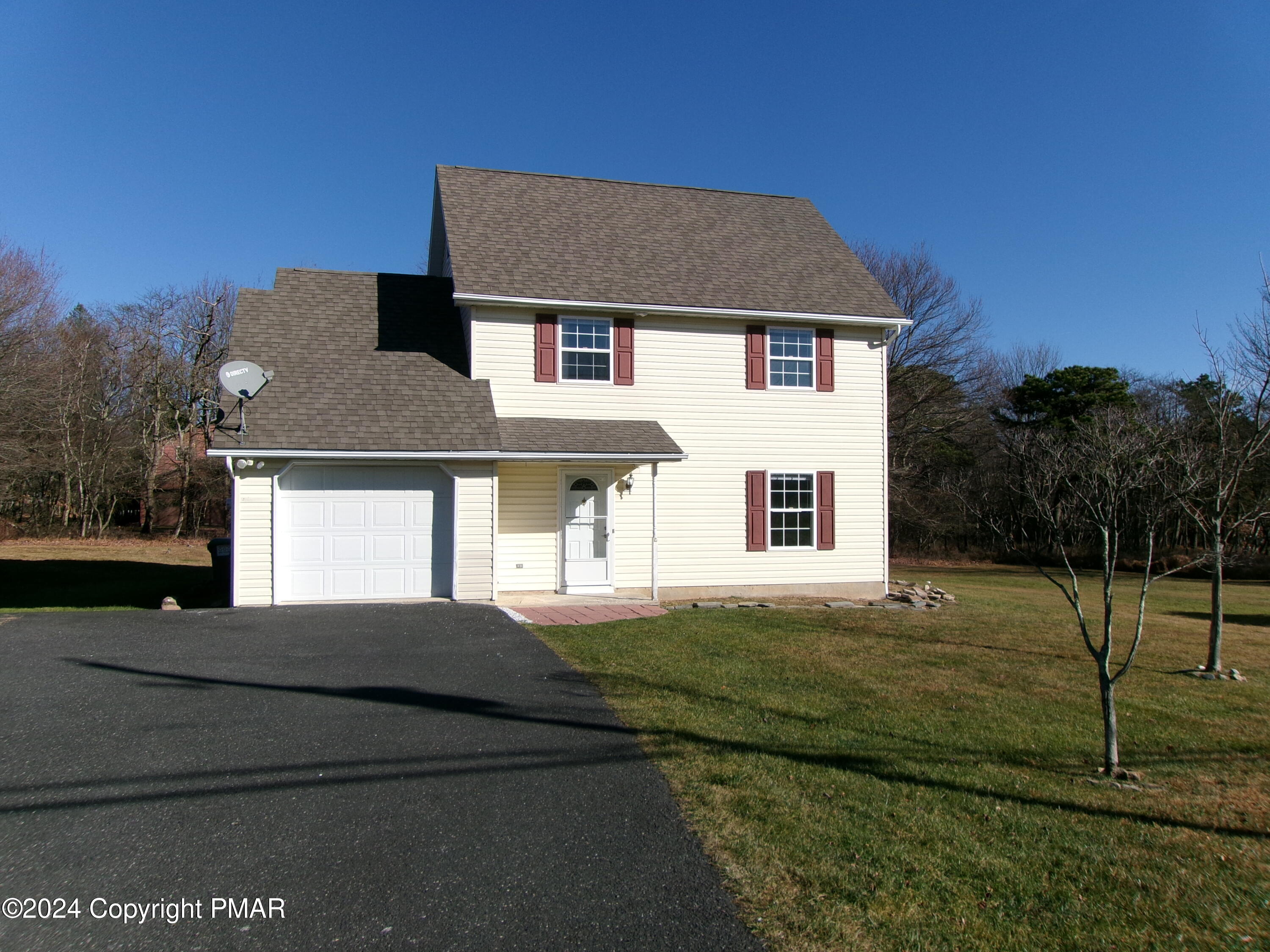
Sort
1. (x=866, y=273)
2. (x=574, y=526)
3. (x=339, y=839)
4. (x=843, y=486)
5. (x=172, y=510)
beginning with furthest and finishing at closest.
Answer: (x=172, y=510), (x=866, y=273), (x=843, y=486), (x=574, y=526), (x=339, y=839)

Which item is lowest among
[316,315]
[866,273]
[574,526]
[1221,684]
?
[1221,684]

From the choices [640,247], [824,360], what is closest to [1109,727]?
[824,360]

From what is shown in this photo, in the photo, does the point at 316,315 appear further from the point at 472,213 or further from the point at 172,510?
the point at 172,510

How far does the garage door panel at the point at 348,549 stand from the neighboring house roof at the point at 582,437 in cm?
269

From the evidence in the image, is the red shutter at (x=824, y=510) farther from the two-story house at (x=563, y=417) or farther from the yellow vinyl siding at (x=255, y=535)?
the yellow vinyl siding at (x=255, y=535)

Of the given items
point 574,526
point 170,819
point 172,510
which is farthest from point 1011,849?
point 172,510

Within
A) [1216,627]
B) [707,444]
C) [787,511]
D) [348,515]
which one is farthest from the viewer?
[787,511]

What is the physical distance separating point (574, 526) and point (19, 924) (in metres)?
11.0

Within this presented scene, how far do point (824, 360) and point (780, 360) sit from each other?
0.89 metres

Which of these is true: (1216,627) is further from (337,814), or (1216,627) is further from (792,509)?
(337,814)

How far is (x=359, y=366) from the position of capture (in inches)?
537

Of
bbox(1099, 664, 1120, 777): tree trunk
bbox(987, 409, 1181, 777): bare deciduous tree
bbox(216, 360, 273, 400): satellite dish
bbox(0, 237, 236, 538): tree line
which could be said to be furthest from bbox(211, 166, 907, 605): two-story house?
bbox(0, 237, 236, 538): tree line

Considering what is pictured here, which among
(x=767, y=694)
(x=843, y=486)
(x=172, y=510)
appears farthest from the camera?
(x=172, y=510)

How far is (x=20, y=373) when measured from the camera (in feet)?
77.9
